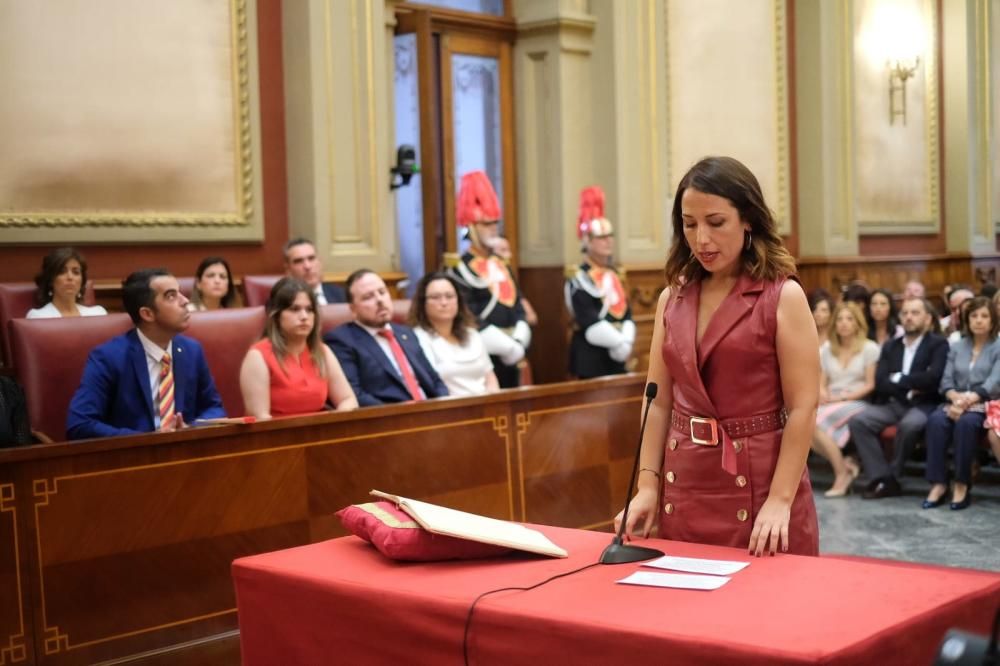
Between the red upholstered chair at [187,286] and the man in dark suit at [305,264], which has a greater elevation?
the man in dark suit at [305,264]

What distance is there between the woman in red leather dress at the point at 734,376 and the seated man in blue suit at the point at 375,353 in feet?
8.42

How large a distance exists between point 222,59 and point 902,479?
4.29 m

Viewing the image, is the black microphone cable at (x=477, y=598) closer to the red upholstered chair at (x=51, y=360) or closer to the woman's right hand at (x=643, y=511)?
the woman's right hand at (x=643, y=511)

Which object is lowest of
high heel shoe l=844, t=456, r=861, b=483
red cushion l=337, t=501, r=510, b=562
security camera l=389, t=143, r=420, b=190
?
high heel shoe l=844, t=456, r=861, b=483

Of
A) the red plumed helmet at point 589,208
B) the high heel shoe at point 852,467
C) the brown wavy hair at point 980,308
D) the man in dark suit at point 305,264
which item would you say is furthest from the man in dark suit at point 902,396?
the man in dark suit at point 305,264

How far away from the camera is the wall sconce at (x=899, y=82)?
10859 mm

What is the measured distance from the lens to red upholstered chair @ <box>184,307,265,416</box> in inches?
195

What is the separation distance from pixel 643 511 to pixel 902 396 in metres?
Answer: 4.66

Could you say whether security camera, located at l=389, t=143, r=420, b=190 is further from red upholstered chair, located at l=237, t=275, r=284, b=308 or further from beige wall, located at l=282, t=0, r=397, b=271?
red upholstered chair, located at l=237, t=275, r=284, b=308

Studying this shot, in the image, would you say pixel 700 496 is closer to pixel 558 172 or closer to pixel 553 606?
pixel 553 606

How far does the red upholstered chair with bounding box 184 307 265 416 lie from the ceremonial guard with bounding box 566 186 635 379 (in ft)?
7.77

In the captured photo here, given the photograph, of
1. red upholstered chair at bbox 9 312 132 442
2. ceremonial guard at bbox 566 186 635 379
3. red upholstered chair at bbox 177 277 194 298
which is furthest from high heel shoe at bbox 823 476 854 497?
red upholstered chair at bbox 9 312 132 442

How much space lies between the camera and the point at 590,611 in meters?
1.92

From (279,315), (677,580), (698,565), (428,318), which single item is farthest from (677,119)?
(677,580)
